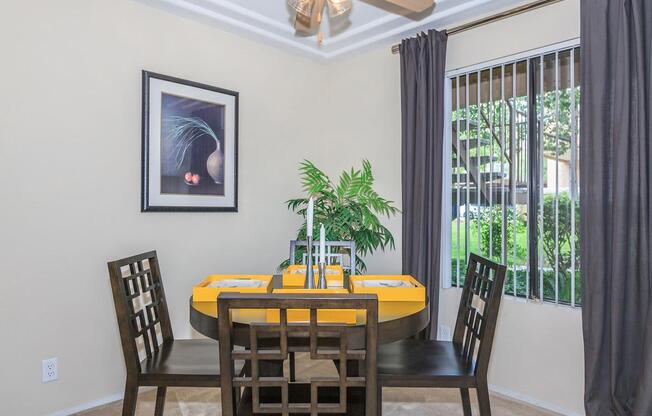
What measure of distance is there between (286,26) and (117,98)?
1321 millimetres

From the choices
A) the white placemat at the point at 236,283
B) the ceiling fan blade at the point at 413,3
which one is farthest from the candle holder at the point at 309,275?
the ceiling fan blade at the point at 413,3

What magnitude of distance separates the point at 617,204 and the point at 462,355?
1.06 metres

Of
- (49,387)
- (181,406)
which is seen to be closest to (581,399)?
(181,406)

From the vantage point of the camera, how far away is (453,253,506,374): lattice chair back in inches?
70.6

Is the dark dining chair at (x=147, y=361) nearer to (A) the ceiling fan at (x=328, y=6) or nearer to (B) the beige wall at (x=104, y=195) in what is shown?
(B) the beige wall at (x=104, y=195)

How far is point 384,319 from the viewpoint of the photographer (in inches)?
66.1

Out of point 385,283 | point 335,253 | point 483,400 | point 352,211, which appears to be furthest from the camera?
point 352,211

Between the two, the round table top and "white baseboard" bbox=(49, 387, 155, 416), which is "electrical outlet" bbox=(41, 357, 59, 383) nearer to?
"white baseboard" bbox=(49, 387, 155, 416)

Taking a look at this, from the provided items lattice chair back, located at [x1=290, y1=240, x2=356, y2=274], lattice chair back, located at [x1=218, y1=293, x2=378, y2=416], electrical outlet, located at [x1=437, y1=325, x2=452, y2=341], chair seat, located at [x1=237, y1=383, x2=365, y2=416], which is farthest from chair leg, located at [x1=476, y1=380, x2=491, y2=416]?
electrical outlet, located at [x1=437, y1=325, x2=452, y2=341]

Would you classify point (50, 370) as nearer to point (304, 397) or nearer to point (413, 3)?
point (304, 397)

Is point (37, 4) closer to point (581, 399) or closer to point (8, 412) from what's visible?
point (8, 412)

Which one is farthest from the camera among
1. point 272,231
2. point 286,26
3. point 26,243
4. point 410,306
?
point 272,231

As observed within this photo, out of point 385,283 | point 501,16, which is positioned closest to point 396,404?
point 385,283

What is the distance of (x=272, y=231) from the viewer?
11.4 feet
